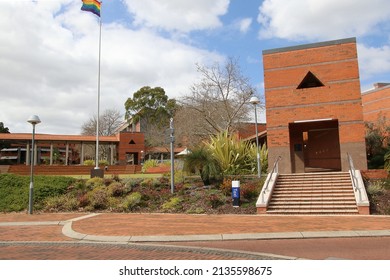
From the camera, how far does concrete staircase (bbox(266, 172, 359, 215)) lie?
44.5 ft

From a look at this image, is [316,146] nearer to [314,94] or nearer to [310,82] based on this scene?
[310,82]

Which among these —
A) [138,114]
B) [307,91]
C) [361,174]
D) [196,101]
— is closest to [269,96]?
[307,91]

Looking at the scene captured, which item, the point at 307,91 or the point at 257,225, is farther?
the point at 307,91

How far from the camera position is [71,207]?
1532 centimetres

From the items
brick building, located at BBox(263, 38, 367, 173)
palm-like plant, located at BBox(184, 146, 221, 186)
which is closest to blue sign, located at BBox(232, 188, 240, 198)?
palm-like plant, located at BBox(184, 146, 221, 186)

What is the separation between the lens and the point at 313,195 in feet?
49.4

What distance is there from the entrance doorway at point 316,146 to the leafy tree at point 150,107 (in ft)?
118

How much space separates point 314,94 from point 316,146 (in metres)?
7.13

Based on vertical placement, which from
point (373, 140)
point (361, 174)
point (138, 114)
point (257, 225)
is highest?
point (138, 114)

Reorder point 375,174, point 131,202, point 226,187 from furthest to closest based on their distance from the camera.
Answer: point 375,174 → point 226,187 → point 131,202

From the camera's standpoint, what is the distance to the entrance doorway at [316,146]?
71.9ft

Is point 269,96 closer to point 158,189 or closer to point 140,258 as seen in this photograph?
point 158,189

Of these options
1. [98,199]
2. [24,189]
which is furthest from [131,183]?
[24,189]

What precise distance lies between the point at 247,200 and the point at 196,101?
63.8 feet
